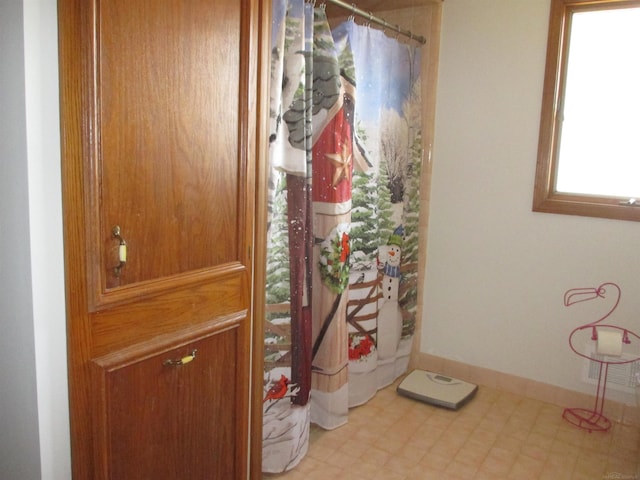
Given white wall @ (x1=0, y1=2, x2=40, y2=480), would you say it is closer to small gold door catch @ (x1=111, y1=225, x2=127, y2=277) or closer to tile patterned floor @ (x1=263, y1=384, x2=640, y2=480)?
small gold door catch @ (x1=111, y1=225, x2=127, y2=277)

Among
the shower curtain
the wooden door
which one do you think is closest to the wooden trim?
the wooden door

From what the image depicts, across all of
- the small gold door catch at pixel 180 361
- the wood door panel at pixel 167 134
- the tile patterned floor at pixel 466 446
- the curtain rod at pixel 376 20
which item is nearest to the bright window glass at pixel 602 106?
the curtain rod at pixel 376 20

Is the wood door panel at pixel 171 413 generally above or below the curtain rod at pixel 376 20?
below

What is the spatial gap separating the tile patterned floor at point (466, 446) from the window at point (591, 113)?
0.96 m

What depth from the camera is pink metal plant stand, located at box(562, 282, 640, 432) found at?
8.18ft

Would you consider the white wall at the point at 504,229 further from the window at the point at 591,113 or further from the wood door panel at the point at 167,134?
the wood door panel at the point at 167,134

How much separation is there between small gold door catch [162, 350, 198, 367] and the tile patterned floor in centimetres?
81

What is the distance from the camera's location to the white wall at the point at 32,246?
108 centimetres

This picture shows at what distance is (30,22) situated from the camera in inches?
42.1

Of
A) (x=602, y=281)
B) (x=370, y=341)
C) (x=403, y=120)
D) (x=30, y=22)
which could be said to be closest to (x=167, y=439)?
Answer: (x=30, y=22)

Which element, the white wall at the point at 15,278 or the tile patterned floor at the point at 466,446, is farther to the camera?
the tile patterned floor at the point at 466,446

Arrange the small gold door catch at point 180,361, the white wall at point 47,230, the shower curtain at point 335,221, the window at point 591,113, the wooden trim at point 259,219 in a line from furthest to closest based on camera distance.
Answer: the window at point 591,113 < the shower curtain at point 335,221 < the wooden trim at point 259,219 < the small gold door catch at point 180,361 < the white wall at point 47,230

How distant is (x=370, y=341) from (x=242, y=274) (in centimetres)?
118

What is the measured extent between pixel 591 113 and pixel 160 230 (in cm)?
208
